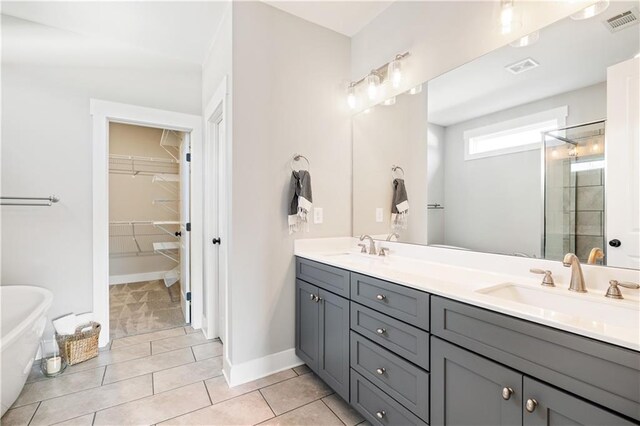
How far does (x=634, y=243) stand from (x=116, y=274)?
587 centimetres

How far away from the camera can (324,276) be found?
196 cm

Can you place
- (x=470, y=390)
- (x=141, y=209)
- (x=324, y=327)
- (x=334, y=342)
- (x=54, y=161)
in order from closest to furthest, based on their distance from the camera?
(x=470, y=390) < (x=334, y=342) < (x=324, y=327) < (x=54, y=161) < (x=141, y=209)

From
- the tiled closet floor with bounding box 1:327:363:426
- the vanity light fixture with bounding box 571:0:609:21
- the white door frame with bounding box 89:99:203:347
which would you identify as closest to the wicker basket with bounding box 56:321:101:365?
the tiled closet floor with bounding box 1:327:363:426

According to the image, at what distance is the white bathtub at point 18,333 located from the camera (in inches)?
63.7

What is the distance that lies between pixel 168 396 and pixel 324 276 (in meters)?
1.29

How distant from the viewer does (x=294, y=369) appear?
2.25 m

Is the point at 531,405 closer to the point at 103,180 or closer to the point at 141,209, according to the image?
the point at 103,180

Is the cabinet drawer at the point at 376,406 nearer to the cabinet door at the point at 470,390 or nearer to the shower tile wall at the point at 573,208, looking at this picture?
the cabinet door at the point at 470,390

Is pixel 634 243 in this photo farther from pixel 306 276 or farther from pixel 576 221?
pixel 306 276

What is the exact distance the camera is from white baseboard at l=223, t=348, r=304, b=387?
80.7 inches

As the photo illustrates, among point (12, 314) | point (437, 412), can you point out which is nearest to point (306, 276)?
point (437, 412)

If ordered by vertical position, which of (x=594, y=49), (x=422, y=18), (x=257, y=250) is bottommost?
(x=257, y=250)

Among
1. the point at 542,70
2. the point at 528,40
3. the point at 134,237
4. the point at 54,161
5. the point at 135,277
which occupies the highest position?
the point at 528,40

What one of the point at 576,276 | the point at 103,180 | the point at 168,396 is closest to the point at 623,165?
the point at 576,276
